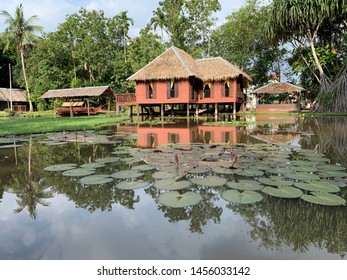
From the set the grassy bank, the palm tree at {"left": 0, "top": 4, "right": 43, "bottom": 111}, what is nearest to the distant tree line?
the palm tree at {"left": 0, "top": 4, "right": 43, "bottom": 111}

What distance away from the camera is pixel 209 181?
3668 millimetres

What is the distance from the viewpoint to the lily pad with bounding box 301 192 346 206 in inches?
115

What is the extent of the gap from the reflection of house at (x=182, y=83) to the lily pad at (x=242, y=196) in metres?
15.7

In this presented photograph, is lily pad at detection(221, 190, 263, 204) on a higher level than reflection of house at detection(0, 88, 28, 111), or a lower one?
lower

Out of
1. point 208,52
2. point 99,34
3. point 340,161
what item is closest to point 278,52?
point 208,52

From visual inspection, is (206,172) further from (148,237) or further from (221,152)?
(148,237)

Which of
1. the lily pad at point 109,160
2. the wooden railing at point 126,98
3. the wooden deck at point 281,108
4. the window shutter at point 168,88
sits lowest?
the lily pad at point 109,160

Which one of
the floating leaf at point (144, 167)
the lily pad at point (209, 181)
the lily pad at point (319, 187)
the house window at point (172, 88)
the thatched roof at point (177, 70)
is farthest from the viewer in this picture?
the house window at point (172, 88)

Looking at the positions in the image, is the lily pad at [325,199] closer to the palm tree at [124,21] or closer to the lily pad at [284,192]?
the lily pad at [284,192]

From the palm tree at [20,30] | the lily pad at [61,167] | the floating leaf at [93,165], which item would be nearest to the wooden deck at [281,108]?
the floating leaf at [93,165]

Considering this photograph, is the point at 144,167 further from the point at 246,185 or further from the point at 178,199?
the point at 246,185

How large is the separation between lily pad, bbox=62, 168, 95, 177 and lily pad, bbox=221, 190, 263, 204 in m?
2.28

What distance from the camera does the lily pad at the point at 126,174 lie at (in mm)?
4039

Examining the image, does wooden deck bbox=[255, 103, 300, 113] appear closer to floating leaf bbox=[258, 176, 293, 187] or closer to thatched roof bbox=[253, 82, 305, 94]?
thatched roof bbox=[253, 82, 305, 94]
